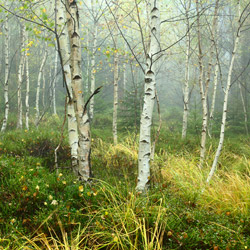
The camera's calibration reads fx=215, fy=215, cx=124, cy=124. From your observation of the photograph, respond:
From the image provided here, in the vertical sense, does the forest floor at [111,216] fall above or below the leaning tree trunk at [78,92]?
below

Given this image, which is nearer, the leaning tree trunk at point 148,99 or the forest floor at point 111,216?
the forest floor at point 111,216

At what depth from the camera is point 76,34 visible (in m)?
3.52

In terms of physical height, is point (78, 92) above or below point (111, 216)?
above

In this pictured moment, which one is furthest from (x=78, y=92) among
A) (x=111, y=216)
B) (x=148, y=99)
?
(x=111, y=216)

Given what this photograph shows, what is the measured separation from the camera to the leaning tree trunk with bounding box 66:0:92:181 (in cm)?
350

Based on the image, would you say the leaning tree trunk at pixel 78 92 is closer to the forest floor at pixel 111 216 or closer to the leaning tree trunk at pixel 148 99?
the forest floor at pixel 111 216

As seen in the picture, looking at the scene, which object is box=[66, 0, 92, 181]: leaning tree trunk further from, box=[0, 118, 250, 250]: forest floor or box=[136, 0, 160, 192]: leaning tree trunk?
box=[136, 0, 160, 192]: leaning tree trunk

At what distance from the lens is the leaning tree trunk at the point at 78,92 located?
11.5 feet

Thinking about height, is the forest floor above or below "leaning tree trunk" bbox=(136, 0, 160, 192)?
below

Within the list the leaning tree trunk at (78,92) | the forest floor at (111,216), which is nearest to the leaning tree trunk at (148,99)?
the forest floor at (111,216)

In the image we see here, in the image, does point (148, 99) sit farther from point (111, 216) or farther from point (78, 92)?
point (111, 216)

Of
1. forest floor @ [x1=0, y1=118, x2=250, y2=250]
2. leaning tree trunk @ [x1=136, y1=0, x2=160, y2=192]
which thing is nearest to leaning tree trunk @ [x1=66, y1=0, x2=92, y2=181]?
forest floor @ [x1=0, y1=118, x2=250, y2=250]

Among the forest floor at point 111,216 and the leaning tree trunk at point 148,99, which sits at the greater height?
the leaning tree trunk at point 148,99

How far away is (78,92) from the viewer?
3605 mm
